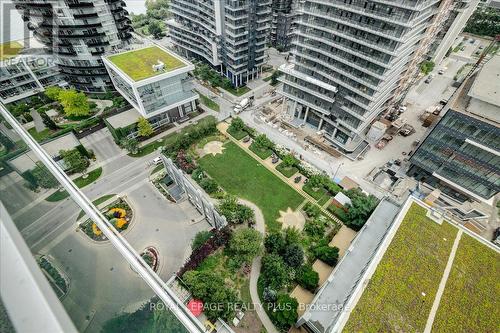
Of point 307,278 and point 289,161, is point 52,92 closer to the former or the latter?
point 289,161

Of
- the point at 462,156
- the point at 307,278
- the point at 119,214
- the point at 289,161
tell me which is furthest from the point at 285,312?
the point at 462,156

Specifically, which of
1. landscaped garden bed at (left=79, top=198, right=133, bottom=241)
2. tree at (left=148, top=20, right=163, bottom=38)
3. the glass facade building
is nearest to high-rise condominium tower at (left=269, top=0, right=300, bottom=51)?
tree at (left=148, top=20, right=163, bottom=38)

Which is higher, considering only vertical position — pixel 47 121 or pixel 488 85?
pixel 488 85

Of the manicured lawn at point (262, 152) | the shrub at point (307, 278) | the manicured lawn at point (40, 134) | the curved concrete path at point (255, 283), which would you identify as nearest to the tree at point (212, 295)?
the curved concrete path at point (255, 283)

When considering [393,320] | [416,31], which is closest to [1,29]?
[416,31]

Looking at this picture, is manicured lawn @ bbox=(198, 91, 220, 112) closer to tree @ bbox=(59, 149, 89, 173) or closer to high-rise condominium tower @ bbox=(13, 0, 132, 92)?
high-rise condominium tower @ bbox=(13, 0, 132, 92)

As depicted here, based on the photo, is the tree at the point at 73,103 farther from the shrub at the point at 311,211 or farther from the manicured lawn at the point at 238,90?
the shrub at the point at 311,211

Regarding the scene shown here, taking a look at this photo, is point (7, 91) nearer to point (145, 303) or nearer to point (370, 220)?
point (145, 303)
